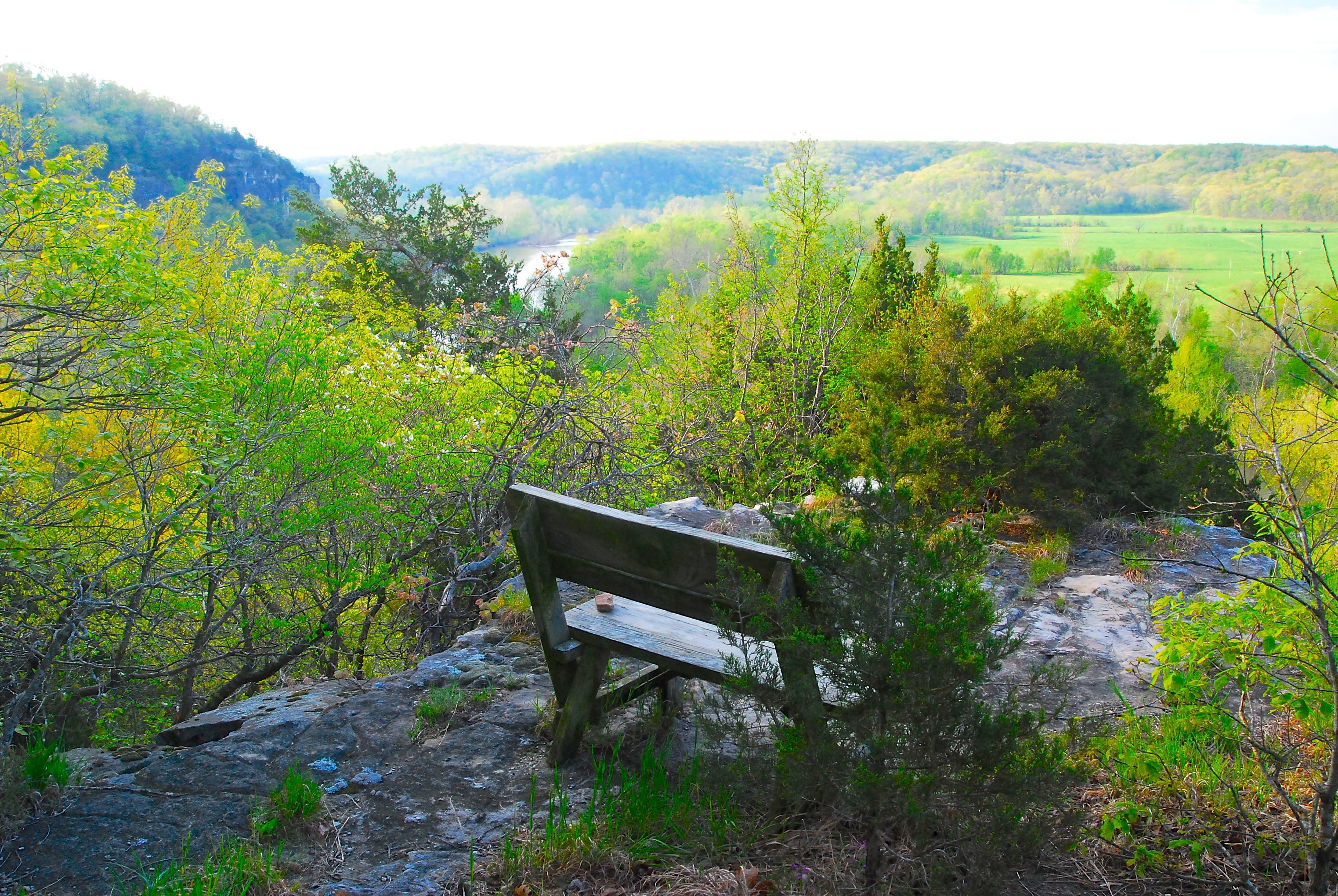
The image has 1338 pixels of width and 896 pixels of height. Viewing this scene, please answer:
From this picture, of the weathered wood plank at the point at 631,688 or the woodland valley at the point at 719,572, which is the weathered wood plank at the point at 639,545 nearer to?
the woodland valley at the point at 719,572

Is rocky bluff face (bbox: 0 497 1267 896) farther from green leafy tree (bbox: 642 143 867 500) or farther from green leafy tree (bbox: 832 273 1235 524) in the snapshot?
green leafy tree (bbox: 642 143 867 500)

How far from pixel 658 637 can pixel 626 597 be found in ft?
0.79

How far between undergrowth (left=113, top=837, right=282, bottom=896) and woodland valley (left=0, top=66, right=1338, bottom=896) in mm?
18

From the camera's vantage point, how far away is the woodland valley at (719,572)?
2.11 m

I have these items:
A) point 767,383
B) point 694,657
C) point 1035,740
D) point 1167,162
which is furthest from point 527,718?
point 1167,162

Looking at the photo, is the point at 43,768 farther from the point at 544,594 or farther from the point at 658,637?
the point at 658,637

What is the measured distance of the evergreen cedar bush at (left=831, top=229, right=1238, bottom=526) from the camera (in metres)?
6.14

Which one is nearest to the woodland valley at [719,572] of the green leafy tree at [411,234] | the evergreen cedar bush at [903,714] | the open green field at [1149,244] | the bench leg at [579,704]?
the evergreen cedar bush at [903,714]

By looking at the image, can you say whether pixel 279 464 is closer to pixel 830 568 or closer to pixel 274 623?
pixel 274 623

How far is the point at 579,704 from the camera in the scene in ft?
9.84

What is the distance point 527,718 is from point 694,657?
1.12 metres

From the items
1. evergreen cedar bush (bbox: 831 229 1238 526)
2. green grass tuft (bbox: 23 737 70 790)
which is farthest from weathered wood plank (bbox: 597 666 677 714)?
evergreen cedar bush (bbox: 831 229 1238 526)

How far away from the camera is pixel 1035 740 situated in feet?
6.56

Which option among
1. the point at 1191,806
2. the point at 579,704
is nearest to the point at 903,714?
the point at 1191,806
